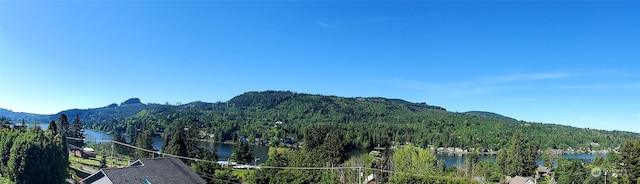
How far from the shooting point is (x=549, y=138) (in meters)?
124

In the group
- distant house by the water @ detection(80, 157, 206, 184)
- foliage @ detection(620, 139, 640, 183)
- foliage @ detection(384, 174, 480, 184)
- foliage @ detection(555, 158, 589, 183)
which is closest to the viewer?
distant house by the water @ detection(80, 157, 206, 184)

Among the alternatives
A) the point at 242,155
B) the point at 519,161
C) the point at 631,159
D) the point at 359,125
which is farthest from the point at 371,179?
the point at 359,125

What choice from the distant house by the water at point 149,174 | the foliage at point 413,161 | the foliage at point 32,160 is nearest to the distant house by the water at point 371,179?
the foliage at point 413,161

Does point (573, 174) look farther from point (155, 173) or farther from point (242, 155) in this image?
point (155, 173)

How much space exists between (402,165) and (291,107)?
450ft

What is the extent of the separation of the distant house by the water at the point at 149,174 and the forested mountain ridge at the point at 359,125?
5269 cm

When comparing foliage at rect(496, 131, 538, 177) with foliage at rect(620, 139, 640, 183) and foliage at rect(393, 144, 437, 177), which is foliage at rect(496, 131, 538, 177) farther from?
foliage at rect(393, 144, 437, 177)

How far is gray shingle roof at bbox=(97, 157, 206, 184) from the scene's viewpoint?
70.6 ft

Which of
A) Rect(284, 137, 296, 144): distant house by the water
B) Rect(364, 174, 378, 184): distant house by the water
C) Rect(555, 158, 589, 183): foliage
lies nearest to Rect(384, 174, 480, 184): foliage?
Rect(364, 174, 378, 184): distant house by the water

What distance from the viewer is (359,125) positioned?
133m

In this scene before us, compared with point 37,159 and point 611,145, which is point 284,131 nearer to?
point 37,159

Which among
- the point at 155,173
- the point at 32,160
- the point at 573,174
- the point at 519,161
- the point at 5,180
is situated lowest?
the point at 573,174

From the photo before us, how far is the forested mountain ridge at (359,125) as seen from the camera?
4437 inches

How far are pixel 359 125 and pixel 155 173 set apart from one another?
11212cm
